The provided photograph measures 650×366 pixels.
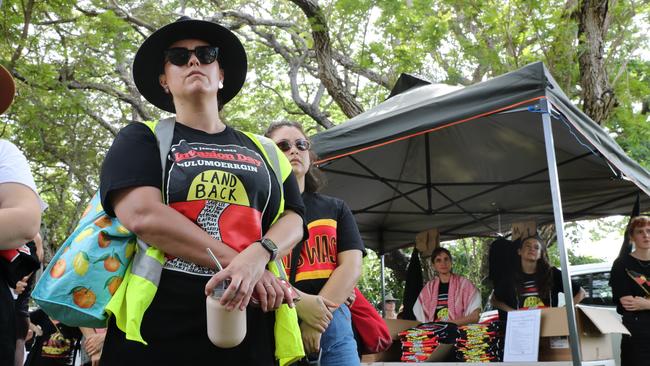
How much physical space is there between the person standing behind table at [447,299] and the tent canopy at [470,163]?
1.19 metres

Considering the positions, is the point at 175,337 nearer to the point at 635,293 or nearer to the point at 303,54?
the point at 635,293

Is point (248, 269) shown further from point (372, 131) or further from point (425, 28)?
point (425, 28)

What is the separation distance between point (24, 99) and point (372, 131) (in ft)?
27.0

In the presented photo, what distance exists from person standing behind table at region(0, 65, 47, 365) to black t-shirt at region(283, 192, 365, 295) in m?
1.34

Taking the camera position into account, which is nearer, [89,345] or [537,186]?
[89,345]

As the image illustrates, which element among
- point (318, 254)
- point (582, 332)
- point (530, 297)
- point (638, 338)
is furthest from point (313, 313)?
point (530, 297)

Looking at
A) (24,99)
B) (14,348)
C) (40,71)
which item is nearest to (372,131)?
(14,348)

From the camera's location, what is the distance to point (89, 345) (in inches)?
101

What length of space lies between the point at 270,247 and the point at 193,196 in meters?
0.26

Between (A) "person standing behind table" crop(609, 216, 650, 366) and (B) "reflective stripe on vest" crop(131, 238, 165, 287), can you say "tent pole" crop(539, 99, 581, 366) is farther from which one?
(B) "reflective stripe on vest" crop(131, 238, 165, 287)

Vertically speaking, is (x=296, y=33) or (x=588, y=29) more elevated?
(x=296, y=33)

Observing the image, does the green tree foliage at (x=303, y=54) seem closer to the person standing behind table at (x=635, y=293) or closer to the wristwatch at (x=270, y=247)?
the person standing behind table at (x=635, y=293)

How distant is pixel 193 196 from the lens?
73.2 inches

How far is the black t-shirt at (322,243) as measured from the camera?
315 cm
